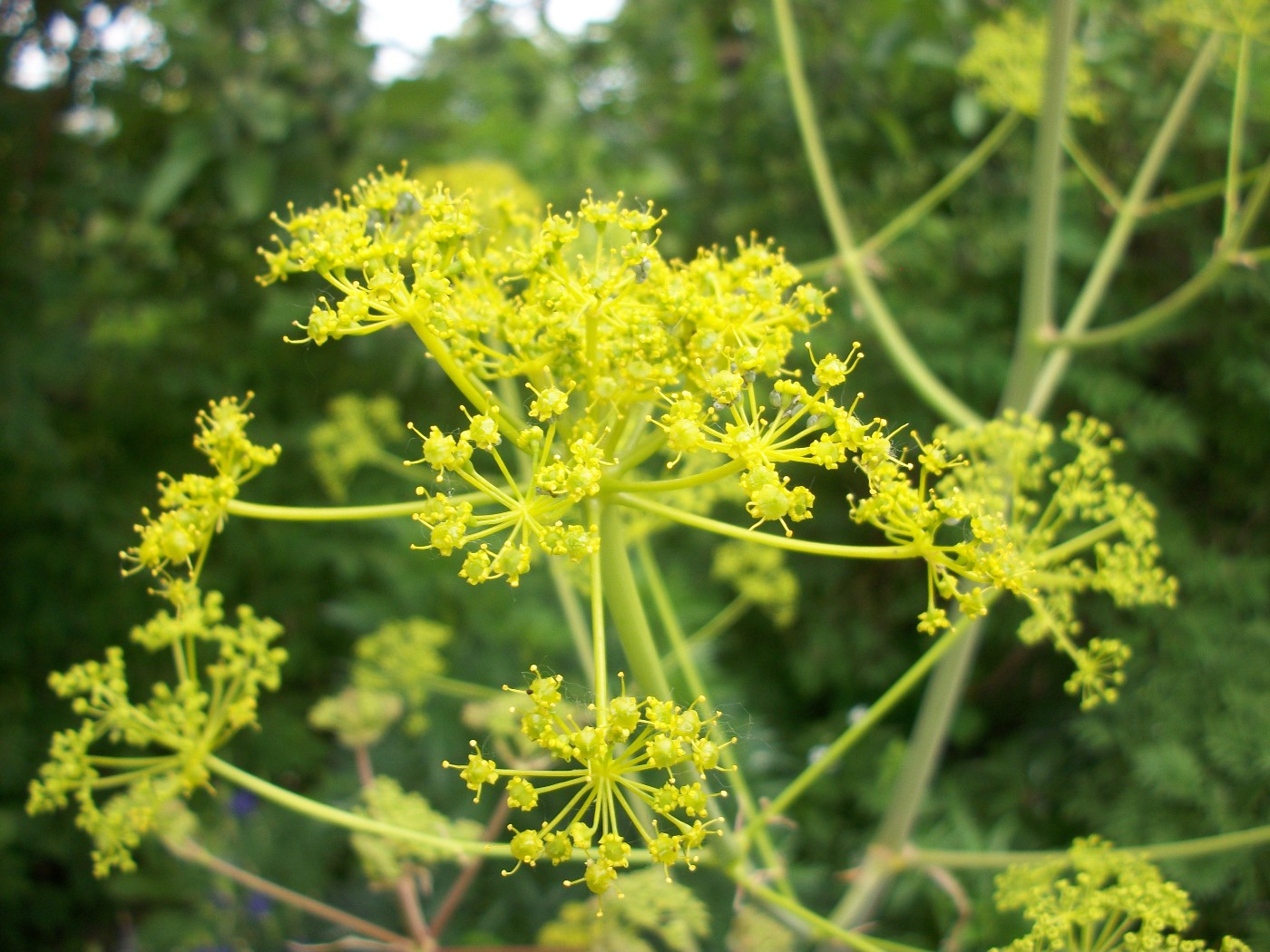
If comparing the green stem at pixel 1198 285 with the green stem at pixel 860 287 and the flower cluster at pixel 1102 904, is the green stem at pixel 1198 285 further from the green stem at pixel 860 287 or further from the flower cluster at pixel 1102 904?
the flower cluster at pixel 1102 904

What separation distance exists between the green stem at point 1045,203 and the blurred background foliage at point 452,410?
36cm

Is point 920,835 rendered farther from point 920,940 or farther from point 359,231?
point 359,231

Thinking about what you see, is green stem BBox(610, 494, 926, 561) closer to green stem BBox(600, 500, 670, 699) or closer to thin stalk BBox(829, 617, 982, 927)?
green stem BBox(600, 500, 670, 699)

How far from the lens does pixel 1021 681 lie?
2.79 m

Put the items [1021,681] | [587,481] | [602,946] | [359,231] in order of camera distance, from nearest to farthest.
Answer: [587,481] → [359,231] → [602,946] → [1021,681]

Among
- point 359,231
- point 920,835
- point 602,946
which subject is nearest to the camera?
point 359,231

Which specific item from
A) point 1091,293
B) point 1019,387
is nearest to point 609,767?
point 1019,387

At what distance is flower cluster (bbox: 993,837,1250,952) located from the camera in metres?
1.09

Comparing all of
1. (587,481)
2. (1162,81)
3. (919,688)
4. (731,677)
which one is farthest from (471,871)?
(1162,81)

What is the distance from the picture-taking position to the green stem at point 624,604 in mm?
1048

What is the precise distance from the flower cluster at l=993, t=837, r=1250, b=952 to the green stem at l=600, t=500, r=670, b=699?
0.53 meters

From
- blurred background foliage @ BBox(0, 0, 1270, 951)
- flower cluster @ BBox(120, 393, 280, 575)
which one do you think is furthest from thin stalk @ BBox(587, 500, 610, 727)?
blurred background foliage @ BBox(0, 0, 1270, 951)

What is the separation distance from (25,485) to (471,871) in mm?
2243

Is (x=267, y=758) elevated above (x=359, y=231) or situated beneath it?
situated beneath
